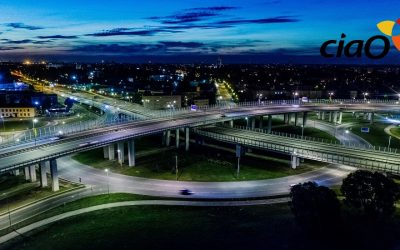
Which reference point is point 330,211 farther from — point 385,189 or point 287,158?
point 287,158

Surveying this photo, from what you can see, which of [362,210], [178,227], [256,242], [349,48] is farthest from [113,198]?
[349,48]

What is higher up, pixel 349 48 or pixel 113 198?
pixel 349 48

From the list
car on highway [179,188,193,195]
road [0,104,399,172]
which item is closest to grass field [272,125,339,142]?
road [0,104,399,172]

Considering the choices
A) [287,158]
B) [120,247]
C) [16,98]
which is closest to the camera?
[120,247]

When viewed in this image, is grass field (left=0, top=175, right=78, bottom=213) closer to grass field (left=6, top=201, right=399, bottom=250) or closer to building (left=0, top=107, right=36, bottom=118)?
grass field (left=6, top=201, right=399, bottom=250)

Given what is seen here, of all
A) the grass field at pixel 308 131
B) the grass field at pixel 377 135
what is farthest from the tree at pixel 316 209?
the grass field at pixel 308 131

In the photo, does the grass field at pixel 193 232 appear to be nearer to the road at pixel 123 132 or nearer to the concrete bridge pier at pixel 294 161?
the road at pixel 123 132

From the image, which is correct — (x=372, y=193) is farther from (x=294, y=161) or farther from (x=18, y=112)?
(x=18, y=112)
